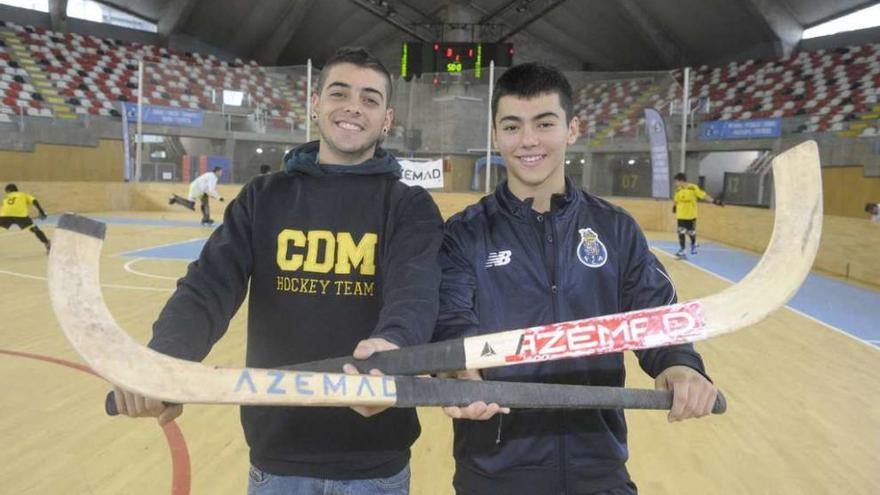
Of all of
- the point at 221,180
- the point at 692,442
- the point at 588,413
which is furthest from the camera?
the point at 221,180

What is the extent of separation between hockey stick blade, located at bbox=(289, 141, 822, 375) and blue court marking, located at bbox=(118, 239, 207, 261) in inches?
404

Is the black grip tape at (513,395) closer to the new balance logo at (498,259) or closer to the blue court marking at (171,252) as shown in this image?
the new balance logo at (498,259)

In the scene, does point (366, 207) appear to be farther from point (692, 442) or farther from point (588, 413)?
point (692, 442)

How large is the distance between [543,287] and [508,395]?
0.53 metres

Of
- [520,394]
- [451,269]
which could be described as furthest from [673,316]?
[451,269]

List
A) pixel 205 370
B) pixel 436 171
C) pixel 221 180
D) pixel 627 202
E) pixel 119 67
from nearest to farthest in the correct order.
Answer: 1. pixel 205 370
2. pixel 436 171
3. pixel 627 202
4. pixel 221 180
5. pixel 119 67

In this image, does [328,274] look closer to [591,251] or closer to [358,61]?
[358,61]

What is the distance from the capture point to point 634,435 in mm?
4008

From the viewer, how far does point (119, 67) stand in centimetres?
2564

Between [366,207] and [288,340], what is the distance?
44 cm

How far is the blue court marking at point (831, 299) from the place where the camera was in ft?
23.9

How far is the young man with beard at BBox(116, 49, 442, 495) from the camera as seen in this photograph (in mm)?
1708

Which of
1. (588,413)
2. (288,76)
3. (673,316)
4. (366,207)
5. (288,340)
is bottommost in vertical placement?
(588,413)

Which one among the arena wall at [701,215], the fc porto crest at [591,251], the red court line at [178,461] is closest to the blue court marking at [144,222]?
the arena wall at [701,215]
